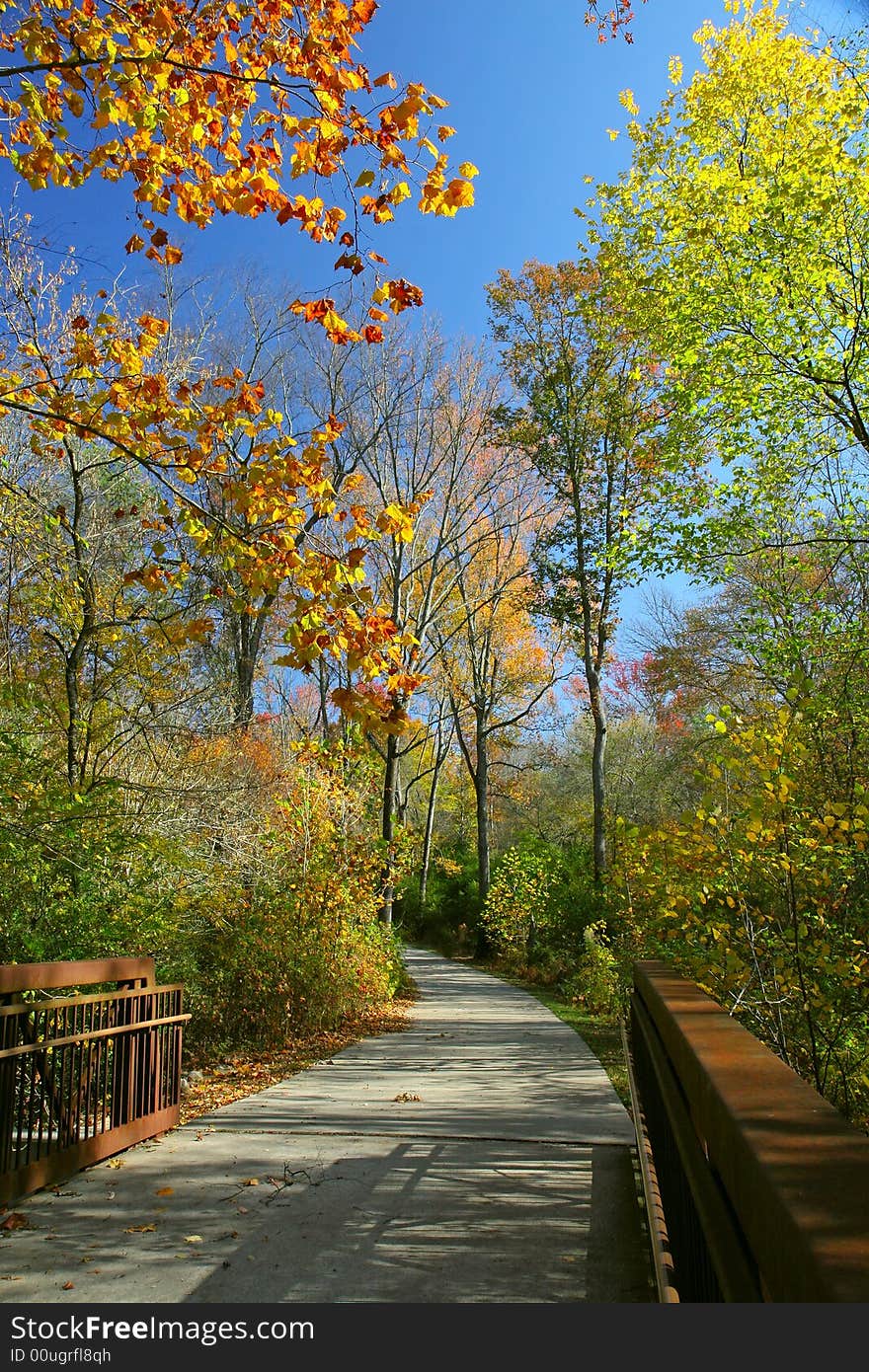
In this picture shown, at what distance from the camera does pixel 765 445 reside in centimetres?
1045

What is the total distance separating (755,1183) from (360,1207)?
3.90m

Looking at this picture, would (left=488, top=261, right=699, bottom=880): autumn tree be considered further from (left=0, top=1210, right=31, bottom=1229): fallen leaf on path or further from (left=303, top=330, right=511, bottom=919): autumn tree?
(left=0, top=1210, right=31, bottom=1229): fallen leaf on path

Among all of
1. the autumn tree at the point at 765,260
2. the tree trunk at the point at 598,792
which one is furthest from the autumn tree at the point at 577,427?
the autumn tree at the point at 765,260

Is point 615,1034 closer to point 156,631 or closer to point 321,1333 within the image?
point 156,631

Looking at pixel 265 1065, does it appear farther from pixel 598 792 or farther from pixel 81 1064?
pixel 598 792

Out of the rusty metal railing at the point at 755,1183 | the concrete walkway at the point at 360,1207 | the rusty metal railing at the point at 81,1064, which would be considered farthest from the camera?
the rusty metal railing at the point at 81,1064

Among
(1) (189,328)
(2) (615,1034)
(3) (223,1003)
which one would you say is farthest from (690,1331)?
(1) (189,328)

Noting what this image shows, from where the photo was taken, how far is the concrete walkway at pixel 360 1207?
140 inches

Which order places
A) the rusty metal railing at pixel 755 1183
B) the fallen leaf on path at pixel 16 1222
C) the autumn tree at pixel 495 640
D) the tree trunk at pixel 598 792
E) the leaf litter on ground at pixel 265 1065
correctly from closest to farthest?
the rusty metal railing at pixel 755 1183 → the fallen leaf on path at pixel 16 1222 → the leaf litter on ground at pixel 265 1065 → the tree trunk at pixel 598 792 → the autumn tree at pixel 495 640

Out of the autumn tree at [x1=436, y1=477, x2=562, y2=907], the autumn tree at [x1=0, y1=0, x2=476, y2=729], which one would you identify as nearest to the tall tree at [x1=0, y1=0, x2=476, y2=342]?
the autumn tree at [x1=0, y1=0, x2=476, y2=729]

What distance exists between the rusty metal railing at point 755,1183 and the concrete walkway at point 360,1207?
3.88 feet

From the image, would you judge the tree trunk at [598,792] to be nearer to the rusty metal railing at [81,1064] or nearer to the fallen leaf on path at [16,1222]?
the rusty metal railing at [81,1064]

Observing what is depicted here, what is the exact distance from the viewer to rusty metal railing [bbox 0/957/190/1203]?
4.86 meters

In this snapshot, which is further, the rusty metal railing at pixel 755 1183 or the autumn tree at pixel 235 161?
the autumn tree at pixel 235 161
